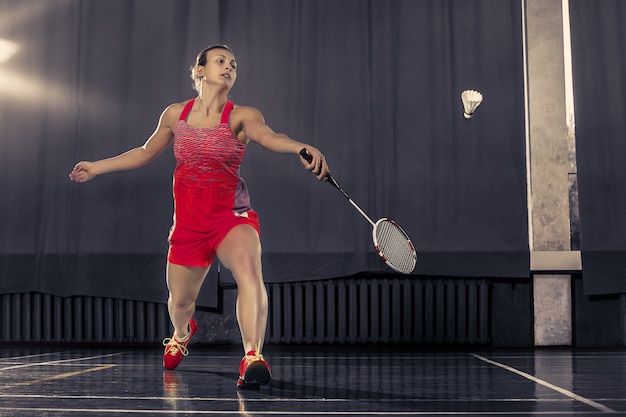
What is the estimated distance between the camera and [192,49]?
5422mm

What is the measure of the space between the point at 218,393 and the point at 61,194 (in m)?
3.52

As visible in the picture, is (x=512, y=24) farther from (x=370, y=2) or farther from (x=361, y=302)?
(x=361, y=302)

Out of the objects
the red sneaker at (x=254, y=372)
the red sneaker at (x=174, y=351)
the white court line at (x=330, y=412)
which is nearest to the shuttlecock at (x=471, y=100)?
the red sneaker at (x=174, y=351)

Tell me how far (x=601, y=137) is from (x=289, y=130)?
2.03m

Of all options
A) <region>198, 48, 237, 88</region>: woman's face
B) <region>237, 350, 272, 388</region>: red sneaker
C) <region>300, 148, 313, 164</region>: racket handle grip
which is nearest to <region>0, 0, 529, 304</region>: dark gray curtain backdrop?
<region>198, 48, 237, 88</region>: woman's face

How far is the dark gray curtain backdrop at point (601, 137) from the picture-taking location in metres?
4.92

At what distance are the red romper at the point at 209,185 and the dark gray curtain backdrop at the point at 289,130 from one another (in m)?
2.38

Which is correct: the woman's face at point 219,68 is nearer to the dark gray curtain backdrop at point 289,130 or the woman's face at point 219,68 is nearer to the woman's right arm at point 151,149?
the woman's right arm at point 151,149

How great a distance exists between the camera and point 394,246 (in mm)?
2896

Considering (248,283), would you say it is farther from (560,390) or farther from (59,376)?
(560,390)

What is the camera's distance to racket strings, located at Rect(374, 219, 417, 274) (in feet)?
9.07

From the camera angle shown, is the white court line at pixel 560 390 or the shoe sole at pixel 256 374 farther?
the shoe sole at pixel 256 374

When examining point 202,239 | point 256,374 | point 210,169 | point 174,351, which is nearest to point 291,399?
point 256,374

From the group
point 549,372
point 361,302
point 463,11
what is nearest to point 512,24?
point 463,11
